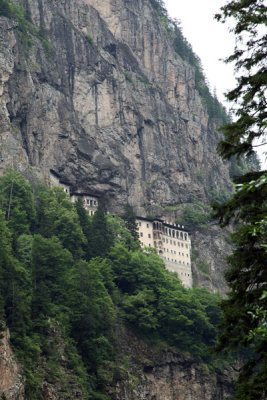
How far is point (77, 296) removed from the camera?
240 ft

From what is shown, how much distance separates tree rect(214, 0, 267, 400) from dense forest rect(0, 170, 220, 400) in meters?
29.7

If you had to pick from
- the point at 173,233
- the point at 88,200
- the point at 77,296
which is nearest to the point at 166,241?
the point at 173,233

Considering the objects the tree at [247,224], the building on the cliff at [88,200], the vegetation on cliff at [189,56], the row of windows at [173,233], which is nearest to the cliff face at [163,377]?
the row of windows at [173,233]

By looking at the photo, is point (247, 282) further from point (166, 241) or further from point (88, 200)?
point (166, 241)

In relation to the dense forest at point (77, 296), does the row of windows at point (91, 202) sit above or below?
above

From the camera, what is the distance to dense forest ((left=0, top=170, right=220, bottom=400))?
63.6 m

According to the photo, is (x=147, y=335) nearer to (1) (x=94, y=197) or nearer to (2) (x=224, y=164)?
(1) (x=94, y=197)

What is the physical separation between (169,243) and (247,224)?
114m

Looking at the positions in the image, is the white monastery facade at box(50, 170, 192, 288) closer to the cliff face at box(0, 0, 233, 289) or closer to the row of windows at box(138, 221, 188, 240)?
the row of windows at box(138, 221, 188, 240)

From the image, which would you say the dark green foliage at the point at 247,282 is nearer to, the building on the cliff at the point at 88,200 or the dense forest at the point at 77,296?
the dense forest at the point at 77,296

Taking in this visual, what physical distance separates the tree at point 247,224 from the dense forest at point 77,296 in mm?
29696

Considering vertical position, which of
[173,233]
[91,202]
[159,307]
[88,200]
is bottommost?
[159,307]

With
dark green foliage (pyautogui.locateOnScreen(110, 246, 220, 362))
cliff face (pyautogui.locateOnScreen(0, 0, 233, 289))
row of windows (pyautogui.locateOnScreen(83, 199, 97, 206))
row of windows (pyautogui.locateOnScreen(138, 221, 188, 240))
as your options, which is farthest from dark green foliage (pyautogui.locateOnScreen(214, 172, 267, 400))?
row of windows (pyautogui.locateOnScreen(138, 221, 188, 240))

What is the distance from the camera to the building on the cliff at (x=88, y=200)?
122125mm
